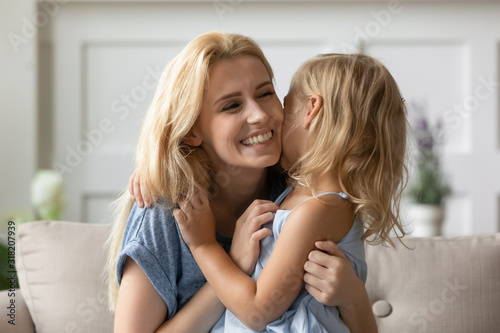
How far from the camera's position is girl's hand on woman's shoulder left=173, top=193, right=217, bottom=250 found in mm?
1258

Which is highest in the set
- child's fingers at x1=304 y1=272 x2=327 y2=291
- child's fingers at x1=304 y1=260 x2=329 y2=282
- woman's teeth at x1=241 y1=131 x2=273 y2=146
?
woman's teeth at x1=241 y1=131 x2=273 y2=146

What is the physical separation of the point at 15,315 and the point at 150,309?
1.68ft

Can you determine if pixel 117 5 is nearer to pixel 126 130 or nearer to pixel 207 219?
pixel 126 130

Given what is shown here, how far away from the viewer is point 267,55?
3.15m

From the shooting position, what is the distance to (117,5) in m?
3.11

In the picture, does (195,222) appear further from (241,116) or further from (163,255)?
(241,116)

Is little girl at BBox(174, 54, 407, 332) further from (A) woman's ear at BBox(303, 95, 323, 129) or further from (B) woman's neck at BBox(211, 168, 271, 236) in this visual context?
(B) woman's neck at BBox(211, 168, 271, 236)

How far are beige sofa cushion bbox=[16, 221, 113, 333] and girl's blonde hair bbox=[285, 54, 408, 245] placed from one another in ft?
2.17

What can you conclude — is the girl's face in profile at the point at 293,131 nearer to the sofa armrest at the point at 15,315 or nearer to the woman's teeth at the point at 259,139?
the woman's teeth at the point at 259,139

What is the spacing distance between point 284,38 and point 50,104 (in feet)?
4.12

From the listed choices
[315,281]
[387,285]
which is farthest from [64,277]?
[387,285]

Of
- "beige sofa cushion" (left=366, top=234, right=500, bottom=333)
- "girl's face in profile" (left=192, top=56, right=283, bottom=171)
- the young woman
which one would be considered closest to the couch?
"beige sofa cushion" (left=366, top=234, right=500, bottom=333)

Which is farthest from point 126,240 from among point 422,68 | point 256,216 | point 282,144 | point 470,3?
point 470,3

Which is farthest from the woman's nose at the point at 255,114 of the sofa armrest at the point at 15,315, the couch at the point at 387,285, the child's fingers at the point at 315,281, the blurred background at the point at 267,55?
the blurred background at the point at 267,55
